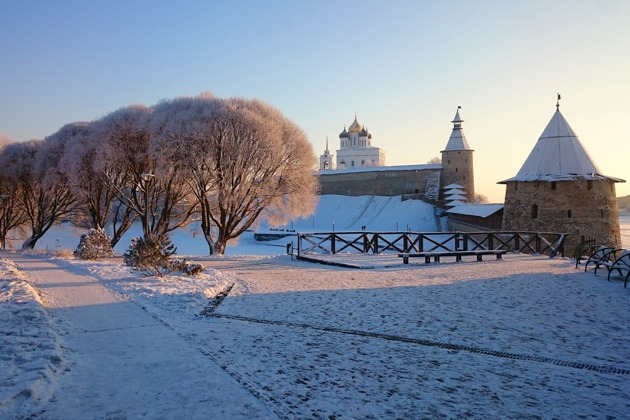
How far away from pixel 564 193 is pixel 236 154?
17.1 m

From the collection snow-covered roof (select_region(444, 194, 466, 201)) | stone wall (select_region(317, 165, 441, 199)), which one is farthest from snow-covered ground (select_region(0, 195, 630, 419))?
stone wall (select_region(317, 165, 441, 199))

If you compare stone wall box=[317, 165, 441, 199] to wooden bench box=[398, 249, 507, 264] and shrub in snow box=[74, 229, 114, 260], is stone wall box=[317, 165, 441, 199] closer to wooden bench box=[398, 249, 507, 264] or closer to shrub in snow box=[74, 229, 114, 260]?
shrub in snow box=[74, 229, 114, 260]

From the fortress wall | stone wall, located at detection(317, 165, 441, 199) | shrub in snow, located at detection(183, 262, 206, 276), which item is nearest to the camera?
shrub in snow, located at detection(183, 262, 206, 276)

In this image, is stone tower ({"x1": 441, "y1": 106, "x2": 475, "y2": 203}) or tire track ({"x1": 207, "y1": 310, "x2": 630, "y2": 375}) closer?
tire track ({"x1": 207, "y1": 310, "x2": 630, "y2": 375})

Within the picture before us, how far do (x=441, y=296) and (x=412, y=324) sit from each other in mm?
2199

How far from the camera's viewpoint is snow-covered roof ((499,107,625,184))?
23.8 metres

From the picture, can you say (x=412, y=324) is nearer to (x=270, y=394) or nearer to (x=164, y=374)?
(x=270, y=394)

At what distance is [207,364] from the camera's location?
434cm

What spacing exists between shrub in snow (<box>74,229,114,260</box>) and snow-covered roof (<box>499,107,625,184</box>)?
20.9 m

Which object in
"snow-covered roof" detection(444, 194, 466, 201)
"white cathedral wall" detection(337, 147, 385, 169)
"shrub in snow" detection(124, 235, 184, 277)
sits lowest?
"shrub in snow" detection(124, 235, 184, 277)

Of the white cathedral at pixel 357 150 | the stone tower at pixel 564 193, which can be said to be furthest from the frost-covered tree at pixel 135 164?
the white cathedral at pixel 357 150

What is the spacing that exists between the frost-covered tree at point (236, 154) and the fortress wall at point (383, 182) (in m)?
32.3

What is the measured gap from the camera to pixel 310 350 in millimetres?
4910

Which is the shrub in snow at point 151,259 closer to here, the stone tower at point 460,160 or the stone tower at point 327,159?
the stone tower at point 460,160
